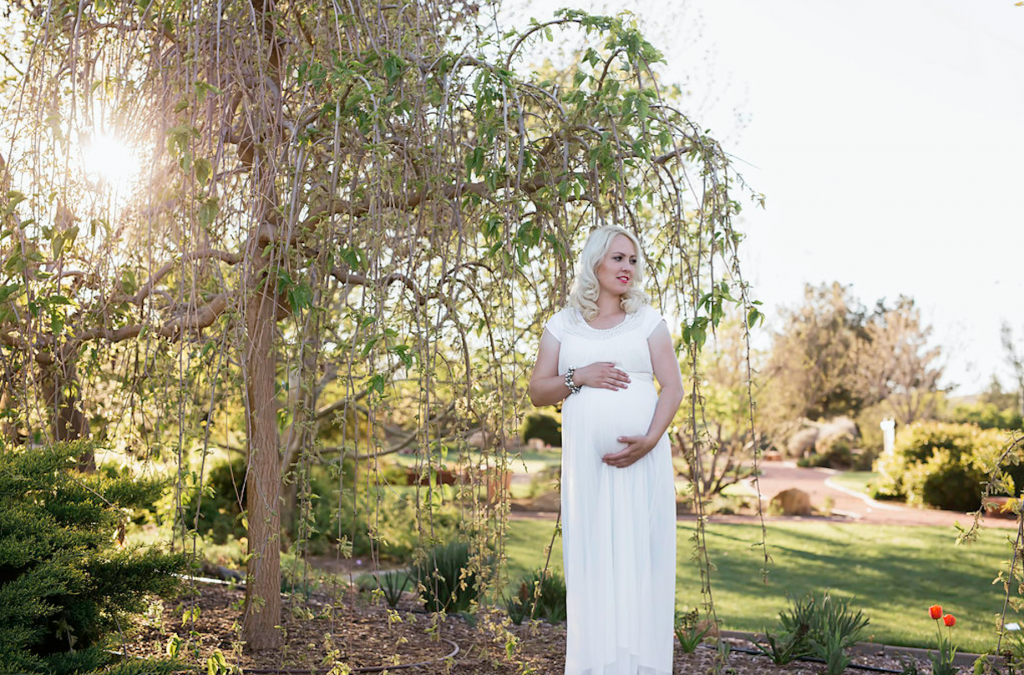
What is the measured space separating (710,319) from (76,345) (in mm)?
2557

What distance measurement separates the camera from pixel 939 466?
12.0 metres

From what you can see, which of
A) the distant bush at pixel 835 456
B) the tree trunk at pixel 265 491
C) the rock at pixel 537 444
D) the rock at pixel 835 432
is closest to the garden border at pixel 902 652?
the tree trunk at pixel 265 491

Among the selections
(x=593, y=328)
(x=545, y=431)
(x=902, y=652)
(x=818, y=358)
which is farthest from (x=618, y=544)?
(x=545, y=431)

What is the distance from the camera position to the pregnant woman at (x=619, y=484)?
9.11ft

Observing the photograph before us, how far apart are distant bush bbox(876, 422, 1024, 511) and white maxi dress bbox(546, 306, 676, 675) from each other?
9832mm

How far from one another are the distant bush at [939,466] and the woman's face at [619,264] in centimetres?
991

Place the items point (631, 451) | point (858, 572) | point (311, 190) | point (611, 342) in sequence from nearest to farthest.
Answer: point (631, 451) → point (611, 342) → point (311, 190) → point (858, 572)

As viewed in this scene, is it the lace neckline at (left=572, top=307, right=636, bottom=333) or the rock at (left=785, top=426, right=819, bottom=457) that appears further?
the rock at (left=785, top=426, right=819, bottom=457)

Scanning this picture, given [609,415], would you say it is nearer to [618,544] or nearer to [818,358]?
[618,544]

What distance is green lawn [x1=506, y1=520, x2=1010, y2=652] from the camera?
20.1 ft

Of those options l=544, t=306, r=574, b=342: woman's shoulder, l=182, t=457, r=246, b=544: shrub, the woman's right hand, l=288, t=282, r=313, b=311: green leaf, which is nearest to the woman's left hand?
the woman's right hand

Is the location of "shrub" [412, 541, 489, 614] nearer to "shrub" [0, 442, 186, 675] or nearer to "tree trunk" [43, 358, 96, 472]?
"tree trunk" [43, 358, 96, 472]

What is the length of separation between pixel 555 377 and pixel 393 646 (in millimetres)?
1669

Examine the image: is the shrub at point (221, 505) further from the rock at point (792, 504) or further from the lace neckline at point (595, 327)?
the rock at point (792, 504)
